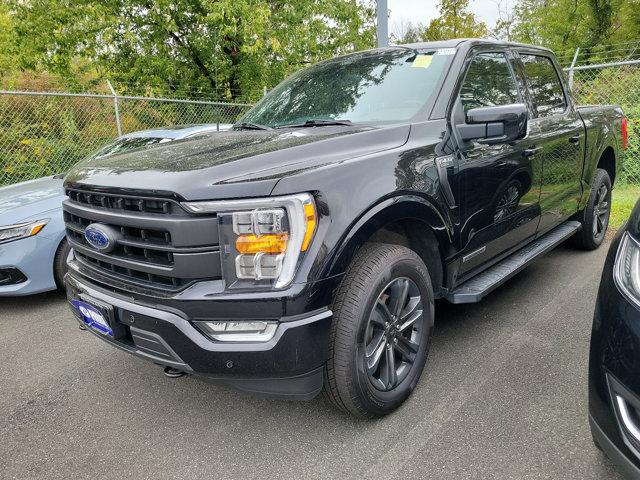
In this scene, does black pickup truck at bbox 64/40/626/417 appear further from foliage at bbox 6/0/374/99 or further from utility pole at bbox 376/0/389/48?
A: foliage at bbox 6/0/374/99

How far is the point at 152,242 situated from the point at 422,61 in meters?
1.96

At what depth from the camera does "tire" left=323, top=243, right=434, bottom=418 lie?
204 cm

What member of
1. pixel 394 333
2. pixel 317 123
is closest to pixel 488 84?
pixel 317 123

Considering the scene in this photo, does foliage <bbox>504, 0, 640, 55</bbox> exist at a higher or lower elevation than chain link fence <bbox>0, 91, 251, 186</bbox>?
higher

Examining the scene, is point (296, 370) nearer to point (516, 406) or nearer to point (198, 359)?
point (198, 359)

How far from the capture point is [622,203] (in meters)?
6.20

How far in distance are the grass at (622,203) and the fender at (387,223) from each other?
3.48 metres

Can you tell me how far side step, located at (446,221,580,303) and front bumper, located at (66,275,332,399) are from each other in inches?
44.6

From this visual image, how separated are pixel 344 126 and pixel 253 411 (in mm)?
1582

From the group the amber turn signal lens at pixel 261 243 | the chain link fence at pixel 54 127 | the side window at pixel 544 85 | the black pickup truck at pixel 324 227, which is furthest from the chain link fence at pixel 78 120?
the amber turn signal lens at pixel 261 243

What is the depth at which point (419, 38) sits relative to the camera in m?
29.2

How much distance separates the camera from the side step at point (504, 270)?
2770mm

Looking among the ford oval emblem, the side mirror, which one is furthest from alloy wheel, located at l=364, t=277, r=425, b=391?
the ford oval emblem

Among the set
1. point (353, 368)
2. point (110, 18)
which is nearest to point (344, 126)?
point (353, 368)
